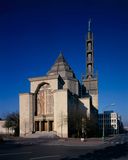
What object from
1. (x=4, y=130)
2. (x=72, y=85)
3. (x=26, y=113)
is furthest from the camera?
(x=4, y=130)

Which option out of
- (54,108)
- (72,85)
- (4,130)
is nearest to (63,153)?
(54,108)

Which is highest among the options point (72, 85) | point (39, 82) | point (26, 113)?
point (39, 82)

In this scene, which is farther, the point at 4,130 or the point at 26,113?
the point at 4,130

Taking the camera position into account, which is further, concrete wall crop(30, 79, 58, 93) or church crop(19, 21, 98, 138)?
concrete wall crop(30, 79, 58, 93)

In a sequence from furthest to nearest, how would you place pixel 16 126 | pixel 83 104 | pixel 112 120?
pixel 112 120 → pixel 83 104 → pixel 16 126

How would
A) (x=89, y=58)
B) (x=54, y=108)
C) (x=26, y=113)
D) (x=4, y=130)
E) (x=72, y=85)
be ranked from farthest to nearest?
(x=89, y=58)
(x=4, y=130)
(x=72, y=85)
(x=26, y=113)
(x=54, y=108)

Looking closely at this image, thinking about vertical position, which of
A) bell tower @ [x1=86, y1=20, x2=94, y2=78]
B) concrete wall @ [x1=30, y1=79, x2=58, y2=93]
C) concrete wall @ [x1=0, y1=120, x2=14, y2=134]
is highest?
bell tower @ [x1=86, y1=20, x2=94, y2=78]

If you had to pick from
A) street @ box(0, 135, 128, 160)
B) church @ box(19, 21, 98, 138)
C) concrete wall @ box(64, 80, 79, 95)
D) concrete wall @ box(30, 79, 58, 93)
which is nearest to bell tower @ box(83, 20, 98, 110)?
concrete wall @ box(64, 80, 79, 95)

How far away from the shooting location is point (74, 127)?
236 ft

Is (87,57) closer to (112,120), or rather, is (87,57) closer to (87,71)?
(87,71)

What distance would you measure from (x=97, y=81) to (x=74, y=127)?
3813cm

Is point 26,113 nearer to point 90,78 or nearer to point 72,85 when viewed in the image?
point 72,85

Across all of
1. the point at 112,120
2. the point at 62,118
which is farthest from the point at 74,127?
the point at 112,120

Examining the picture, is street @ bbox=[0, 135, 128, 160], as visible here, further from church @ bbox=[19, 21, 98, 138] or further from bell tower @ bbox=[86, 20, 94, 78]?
bell tower @ bbox=[86, 20, 94, 78]
